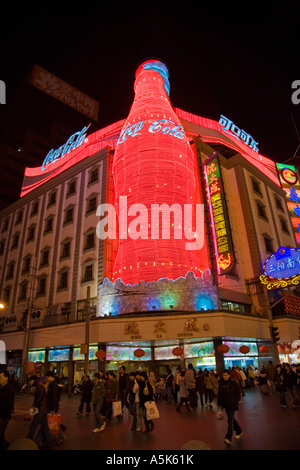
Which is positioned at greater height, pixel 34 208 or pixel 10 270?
pixel 34 208

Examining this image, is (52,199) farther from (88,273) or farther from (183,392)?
(183,392)

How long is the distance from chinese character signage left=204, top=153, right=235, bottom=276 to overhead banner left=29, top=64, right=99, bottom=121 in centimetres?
1744

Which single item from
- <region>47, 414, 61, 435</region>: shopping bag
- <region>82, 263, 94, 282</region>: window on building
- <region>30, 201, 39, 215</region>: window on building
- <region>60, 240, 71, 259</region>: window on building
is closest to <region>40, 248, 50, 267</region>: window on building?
<region>60, 240, 71, 259</region>: window on building

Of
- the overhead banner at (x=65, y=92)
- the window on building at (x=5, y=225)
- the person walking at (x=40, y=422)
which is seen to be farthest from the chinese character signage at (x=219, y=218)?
the window on building at (x=5, y=225)

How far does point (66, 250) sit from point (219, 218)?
15.9 metres

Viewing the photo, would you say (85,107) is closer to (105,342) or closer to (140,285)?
(140,285)

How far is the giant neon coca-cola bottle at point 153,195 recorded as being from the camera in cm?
2391

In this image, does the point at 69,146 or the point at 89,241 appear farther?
the point at 69,146

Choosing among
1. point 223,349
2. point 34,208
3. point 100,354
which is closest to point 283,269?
point 223,349

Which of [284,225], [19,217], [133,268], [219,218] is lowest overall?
[133,268]

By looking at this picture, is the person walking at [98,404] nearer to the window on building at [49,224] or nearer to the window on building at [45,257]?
the window on building at [45,257]

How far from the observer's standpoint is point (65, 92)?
→ 1560 inches

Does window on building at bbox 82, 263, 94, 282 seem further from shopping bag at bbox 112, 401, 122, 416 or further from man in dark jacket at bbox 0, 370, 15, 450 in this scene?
man in dark jacket at bbox 0, 370, 15, 450

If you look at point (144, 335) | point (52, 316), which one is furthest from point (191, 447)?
point (52, 316)
